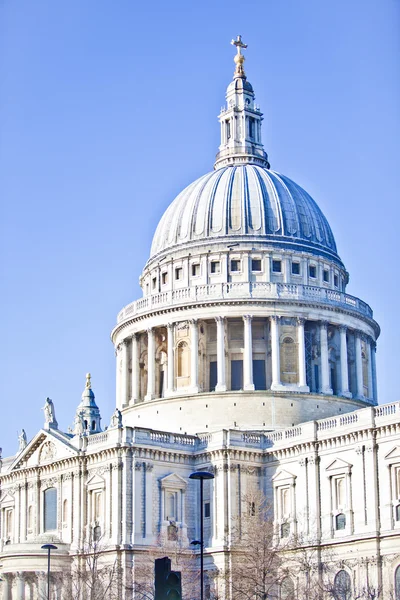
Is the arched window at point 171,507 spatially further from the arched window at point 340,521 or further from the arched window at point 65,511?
the arched window at point 340,521

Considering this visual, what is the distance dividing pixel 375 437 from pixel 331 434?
14.1 ft

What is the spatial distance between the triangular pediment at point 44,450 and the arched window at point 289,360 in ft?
60.3

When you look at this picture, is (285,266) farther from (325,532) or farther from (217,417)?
(325,532)

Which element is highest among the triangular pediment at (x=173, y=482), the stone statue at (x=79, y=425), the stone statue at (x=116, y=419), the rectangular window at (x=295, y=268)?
the rectangular window at (x=295, y=268)

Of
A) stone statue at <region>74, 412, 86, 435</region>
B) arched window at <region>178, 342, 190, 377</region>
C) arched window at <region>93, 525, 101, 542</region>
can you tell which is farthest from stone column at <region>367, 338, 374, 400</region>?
arched window at <region>93, 525, 101, 542</region>

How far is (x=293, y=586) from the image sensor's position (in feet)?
286

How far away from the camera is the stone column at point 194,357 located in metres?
103

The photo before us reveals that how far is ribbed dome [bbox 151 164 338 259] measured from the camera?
109 metres

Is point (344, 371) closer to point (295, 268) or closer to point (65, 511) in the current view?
point (295, 268)

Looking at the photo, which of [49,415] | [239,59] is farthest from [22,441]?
[239,59]

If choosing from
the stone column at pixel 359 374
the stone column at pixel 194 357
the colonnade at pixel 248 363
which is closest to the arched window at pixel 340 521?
the colonnade at pixel 248 363

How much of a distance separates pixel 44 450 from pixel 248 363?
17692 mm

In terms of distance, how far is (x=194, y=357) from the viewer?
338ft

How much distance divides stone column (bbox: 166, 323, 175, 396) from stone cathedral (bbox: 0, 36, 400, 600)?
12 cm
